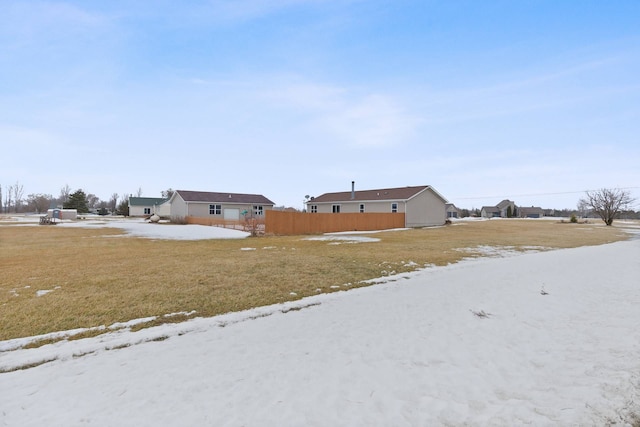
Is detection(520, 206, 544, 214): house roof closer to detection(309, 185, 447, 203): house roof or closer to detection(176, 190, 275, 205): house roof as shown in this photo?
detection(309, 185, 447, 203): house roof

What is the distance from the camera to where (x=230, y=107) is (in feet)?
76.2

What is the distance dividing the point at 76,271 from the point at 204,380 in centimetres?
753

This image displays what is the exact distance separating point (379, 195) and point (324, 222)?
12.1 metres

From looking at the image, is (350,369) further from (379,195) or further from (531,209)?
(531,209)

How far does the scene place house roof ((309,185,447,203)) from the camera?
A: 31491 millimetres

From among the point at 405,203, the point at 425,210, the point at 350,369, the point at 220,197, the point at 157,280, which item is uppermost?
the point at 220,197

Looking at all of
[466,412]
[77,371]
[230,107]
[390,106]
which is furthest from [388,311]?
[230,107]

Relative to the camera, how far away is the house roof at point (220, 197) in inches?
1565

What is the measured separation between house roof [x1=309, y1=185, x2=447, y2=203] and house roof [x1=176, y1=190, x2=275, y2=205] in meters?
9.67

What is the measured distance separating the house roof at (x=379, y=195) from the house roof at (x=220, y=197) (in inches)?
381

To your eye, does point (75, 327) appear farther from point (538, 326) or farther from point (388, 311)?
point (538, 326)

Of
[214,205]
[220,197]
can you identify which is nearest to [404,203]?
[214,205]

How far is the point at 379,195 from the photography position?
33.9m

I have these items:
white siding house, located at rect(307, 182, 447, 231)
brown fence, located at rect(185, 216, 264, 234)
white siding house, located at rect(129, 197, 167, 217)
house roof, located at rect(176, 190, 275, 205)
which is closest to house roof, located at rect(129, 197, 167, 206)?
white siding house, located at rect(129, 197, 167, 217)
